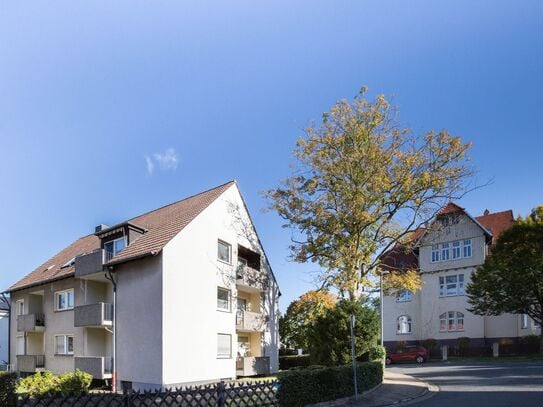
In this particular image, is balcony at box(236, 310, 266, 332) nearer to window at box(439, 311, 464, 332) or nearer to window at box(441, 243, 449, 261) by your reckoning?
window at box(439, 311, 464, 332)

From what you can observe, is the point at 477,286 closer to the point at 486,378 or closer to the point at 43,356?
the point at 486,378

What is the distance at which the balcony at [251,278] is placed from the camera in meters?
28.9

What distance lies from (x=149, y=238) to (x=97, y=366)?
6.75 meters

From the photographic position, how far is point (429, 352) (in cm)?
4303

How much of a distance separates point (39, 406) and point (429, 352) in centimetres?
3892

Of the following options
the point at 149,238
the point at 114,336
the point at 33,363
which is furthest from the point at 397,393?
the point at 33,363

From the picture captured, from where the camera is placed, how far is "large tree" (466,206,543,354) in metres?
33.8

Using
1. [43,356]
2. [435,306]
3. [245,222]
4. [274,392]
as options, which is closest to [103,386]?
[43,356]

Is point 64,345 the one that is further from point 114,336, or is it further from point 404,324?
point 404,324

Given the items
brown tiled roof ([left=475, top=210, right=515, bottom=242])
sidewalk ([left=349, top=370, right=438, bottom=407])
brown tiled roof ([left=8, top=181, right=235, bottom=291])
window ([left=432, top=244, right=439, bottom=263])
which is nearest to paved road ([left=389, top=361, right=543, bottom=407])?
sidewalk ([left=349, top=370, right=438, bottom=407])

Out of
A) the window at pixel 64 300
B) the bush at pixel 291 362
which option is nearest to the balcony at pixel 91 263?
the window at pixel 64 300

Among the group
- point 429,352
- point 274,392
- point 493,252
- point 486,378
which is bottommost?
point 429,352

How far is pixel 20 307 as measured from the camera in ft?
113

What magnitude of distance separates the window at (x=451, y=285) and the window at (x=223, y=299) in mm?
23923
